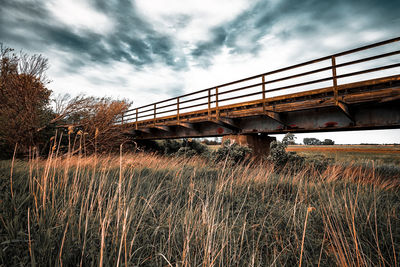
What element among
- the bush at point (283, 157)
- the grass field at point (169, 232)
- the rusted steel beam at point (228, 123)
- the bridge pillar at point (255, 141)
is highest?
the rusted steel beam at point (228, 123)

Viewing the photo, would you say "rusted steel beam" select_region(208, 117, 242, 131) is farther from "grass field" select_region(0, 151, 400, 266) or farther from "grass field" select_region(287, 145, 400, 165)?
"grass field" select_region(0, 151, 400, 266)

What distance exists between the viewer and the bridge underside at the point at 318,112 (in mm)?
6254

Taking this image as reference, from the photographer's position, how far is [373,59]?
19.5ft

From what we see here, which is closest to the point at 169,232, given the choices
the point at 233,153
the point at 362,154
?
the point at 233,153

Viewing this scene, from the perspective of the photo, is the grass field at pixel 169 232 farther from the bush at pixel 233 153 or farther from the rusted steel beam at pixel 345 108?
the bush at pixel 233 153

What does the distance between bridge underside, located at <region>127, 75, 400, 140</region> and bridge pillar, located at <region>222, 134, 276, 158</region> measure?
0.87 ft

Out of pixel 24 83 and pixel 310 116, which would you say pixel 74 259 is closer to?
pixel 310 116

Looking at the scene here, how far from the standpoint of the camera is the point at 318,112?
7820mm

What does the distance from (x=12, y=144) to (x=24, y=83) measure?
295 centimetres

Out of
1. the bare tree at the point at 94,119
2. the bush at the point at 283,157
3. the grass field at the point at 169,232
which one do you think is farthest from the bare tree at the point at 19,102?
the bush at the point at 283,157

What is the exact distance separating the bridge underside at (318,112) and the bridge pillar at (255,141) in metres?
0.26

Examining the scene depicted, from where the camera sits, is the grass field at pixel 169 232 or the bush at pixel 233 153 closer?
the grass field at pixel 169 232

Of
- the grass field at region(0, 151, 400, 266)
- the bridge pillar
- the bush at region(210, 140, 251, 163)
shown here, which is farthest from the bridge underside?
the grass field at region(0, 151, 400, 266)

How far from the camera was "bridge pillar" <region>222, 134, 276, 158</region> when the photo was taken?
32.0 ft
